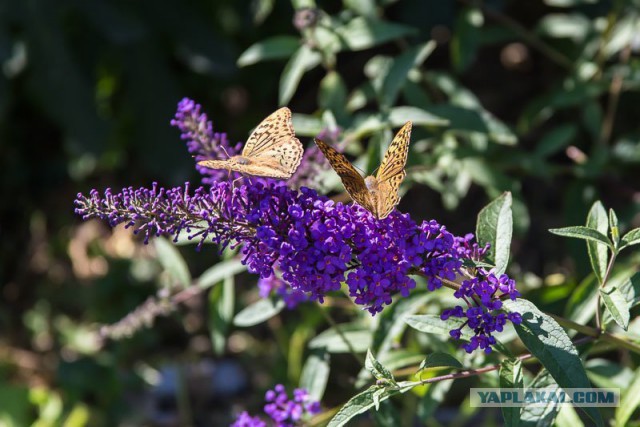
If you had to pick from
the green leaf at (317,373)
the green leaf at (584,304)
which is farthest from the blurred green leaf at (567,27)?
the green leaf at (317,373)

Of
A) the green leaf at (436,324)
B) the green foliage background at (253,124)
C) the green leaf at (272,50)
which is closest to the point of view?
the green leaf at (436,324)

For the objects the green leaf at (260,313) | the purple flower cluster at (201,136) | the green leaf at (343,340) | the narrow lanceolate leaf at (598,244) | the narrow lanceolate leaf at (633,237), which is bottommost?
the green leaf at (343,340)

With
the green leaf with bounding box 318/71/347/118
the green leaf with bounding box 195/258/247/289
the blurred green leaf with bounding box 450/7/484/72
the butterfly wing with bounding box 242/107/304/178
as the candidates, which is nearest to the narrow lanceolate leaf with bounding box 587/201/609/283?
the butterfly wing with bounding box 242/107/304/178

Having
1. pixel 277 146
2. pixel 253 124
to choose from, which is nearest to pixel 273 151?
pixel 277 146

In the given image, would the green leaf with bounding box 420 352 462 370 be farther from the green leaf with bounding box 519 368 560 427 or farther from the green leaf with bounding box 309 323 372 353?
the green leaf with bounding box 309 323 372 353

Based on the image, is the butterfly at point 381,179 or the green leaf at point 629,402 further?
the green leaf at point 629,402

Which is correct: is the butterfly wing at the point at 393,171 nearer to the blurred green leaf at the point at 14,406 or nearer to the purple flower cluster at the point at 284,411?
the purple flower cluster at the point at 284,411

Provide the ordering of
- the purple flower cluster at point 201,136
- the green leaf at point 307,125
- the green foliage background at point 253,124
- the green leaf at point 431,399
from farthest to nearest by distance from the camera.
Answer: the green foliage background at point 253,124 < the green leaf at point 307,125 < the green leaf at point 431,399 < the purple flower cluster at point 201,136
